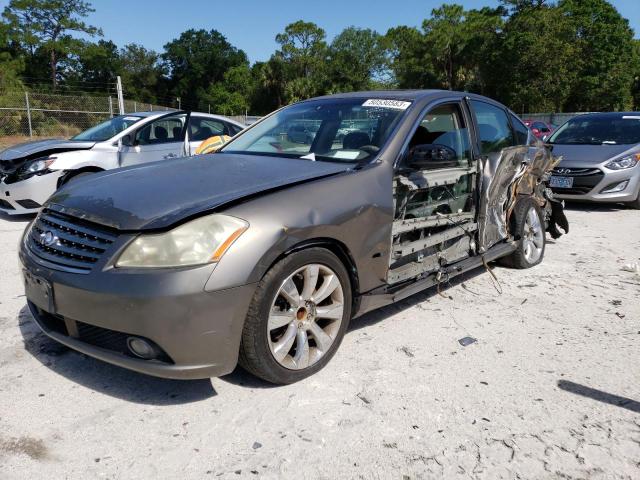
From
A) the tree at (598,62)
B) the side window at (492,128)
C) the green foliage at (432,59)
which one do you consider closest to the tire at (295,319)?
the side window at (492,128)

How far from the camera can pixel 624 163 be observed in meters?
8.10

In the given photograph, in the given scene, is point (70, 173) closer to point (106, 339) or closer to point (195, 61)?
point (106, 339)

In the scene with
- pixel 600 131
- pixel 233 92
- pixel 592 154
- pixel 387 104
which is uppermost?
pixel 233 92

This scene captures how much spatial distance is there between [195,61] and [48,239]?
101 m

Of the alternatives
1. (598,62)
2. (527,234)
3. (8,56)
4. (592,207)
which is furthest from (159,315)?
(8,56)

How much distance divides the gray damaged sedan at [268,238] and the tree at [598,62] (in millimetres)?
44330

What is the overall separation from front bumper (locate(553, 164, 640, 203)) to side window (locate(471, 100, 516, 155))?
12.2ft

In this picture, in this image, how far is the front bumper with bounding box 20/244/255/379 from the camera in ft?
7.53

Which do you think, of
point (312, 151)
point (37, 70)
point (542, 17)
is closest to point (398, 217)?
point (312, 151)

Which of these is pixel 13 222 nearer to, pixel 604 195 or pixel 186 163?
pixel 186 163

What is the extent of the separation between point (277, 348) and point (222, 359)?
33 centimetres

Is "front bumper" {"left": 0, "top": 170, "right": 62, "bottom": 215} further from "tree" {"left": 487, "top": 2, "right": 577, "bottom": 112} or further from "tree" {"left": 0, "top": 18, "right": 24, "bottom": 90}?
"tree" {"left": 487, "top": 2, "right": 577, "bottom": 112}

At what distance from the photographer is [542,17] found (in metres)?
41.1

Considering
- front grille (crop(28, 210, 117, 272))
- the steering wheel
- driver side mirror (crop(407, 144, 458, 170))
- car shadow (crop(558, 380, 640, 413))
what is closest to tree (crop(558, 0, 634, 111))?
driver side mirror (crop(407, 144, 458, 170))
